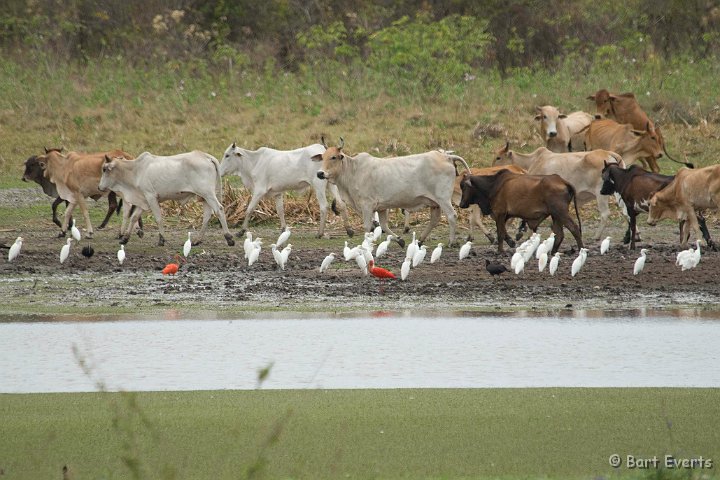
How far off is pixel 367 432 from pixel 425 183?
1140 centimetres

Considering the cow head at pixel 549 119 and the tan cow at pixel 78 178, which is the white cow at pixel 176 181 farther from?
the cow head at pixel 549 119

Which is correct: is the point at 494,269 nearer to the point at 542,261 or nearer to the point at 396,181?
the point at 542,261

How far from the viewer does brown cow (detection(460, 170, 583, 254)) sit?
16.6 meters

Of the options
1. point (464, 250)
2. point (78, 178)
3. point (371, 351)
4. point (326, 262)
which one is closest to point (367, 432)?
point (371, 351)

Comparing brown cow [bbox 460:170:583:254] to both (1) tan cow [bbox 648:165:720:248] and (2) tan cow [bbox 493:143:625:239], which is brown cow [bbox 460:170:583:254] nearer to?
(1) tan cow [bbox 648:165:720:248]

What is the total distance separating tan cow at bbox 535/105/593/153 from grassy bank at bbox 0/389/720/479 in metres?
14.8

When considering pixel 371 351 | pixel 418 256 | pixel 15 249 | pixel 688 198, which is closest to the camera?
pixel 371 351

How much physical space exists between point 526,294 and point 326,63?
19.6 meters

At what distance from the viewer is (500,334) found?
11961 millimetres

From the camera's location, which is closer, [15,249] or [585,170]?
[15,249]

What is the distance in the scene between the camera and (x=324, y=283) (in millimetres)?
15305

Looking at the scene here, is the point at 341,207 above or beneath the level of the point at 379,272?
beneath

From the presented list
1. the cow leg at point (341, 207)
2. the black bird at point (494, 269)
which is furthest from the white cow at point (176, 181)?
the black bird at point (494, 269)

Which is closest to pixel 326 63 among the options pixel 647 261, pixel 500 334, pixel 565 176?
pixel 565 176
